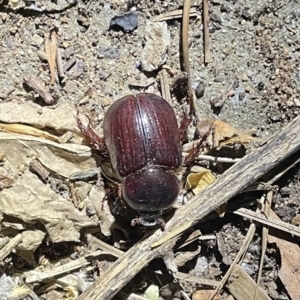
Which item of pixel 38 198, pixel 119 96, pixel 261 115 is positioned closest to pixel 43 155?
pixel 38 198

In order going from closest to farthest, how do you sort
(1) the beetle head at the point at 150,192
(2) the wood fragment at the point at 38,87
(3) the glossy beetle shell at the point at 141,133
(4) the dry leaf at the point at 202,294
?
(3) the glossy beetle shell at the point at 141,133 → (1) the beetle head at the point at 150,192 → (2) the wood fragment at the point at 38,87 → (4) the dry leaf at the point at 202,294

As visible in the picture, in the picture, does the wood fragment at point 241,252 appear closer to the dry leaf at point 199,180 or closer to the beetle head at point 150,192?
the dry leaf at point 199,180

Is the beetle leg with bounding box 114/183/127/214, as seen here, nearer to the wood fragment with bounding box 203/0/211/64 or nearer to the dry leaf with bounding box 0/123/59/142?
the dry leaf with bounding box 0/123/59/142

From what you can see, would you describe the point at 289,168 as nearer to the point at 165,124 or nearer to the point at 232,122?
the point at 232,122

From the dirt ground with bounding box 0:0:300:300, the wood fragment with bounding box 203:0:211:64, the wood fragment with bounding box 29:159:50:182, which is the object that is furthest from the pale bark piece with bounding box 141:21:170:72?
the wood fragment with bounding box 29:159:50:182

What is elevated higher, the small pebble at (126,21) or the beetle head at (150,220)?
the small pebble at (126,21)

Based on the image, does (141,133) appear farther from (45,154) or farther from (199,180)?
(45,154)

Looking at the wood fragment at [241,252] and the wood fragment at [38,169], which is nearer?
the wood fragment at [38,169]

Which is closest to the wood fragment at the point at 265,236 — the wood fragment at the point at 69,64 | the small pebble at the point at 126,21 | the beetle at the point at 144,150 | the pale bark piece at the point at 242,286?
the pale bark piece at the point at 242,286
